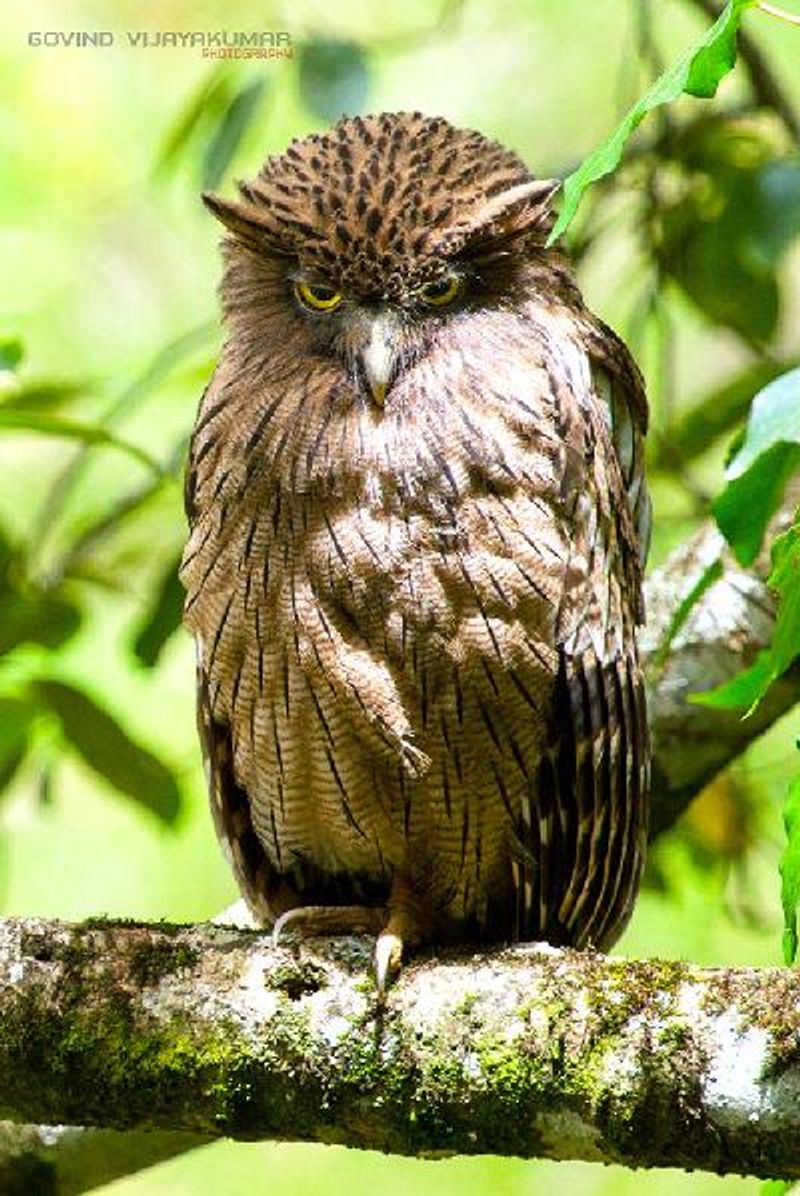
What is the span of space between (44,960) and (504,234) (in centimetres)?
138

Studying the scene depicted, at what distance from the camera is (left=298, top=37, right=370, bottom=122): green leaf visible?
3.97m

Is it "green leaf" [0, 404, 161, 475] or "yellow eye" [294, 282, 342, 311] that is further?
"green leaf" [0, 404, 161, 475]

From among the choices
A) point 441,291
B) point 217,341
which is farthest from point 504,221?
point 217,341

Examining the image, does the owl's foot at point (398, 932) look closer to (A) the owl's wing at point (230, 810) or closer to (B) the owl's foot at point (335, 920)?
(B) the owl's foot at point (335, 920)

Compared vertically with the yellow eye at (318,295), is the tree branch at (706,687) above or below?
below

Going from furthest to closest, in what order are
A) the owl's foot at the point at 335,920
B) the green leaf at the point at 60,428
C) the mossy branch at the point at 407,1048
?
the green leaf at the point at 60,428, the owl's foot at the point at 335,920, the mossy branch at the point at 407,1048

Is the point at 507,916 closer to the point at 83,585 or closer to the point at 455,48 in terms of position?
the point at 83,585

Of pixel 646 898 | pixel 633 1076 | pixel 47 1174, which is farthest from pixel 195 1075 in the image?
pixel 646 898

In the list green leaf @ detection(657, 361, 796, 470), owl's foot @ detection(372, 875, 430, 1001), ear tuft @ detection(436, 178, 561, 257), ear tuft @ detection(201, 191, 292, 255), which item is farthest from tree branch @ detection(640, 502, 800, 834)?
ear tuft @ detection(201, 191, 292, 255)

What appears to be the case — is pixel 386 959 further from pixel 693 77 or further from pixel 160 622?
pixel 693 77

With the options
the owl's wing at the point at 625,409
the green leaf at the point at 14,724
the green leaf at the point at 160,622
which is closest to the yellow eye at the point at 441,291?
the owl's wing at the point at 625,409

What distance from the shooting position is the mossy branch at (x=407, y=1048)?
7.82ft

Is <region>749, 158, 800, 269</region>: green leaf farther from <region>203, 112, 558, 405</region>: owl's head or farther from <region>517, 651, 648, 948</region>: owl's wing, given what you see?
<region>517, 651, 648, 948</region>: owl's wing

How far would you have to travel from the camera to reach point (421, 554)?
10.1ft
